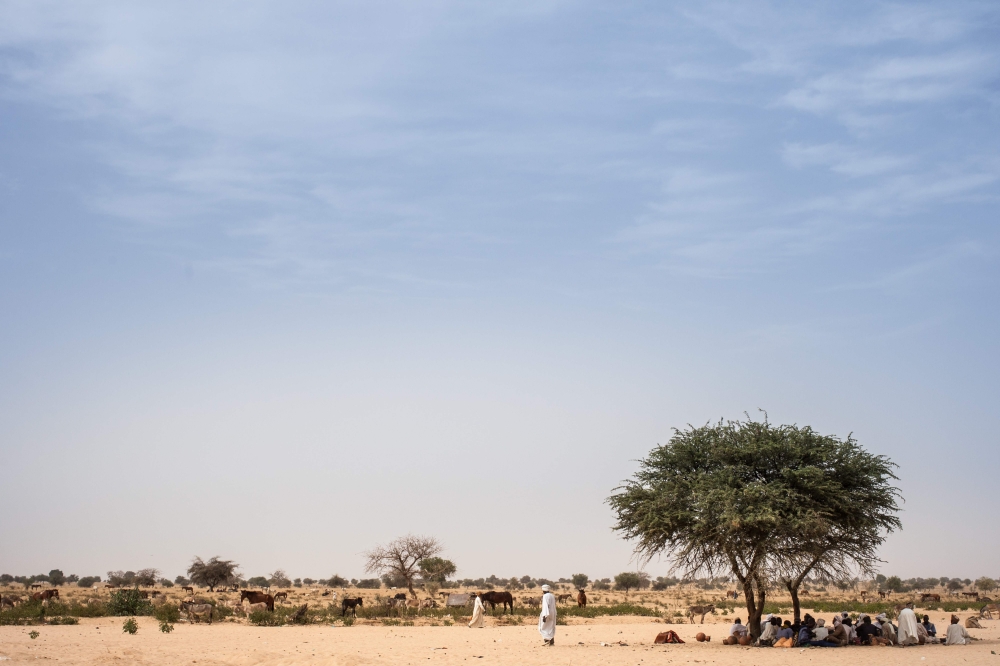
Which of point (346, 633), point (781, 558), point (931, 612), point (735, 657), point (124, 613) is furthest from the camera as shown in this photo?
point (931, 612)

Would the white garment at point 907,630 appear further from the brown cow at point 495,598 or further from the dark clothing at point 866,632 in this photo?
the brown cow at point 495,598

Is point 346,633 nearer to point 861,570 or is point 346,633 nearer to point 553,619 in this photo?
point 553,619

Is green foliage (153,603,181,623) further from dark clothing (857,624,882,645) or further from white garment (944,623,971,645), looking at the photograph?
white garment (944,623,971,645)

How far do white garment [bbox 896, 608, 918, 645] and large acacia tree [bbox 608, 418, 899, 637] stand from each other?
7.66ft

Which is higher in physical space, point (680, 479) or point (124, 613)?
point (680, 479)

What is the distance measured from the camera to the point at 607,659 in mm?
23219

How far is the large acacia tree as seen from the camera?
26.2 metres

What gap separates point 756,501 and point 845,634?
535 cm

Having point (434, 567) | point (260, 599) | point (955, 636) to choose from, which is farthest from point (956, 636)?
point (434, 567)

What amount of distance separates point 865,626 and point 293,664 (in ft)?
60.1

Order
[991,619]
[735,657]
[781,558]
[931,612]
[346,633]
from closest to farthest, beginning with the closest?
[735,657] → [781,558] → [346,633] → [991,619] → [931,612]

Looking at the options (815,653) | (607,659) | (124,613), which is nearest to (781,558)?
(815,653)

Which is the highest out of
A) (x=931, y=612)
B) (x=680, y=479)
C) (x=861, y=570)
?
(x=680, y=479)

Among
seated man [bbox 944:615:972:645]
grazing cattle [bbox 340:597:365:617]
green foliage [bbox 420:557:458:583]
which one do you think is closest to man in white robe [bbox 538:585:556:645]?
seated man [bbox 944:615:972:645]
